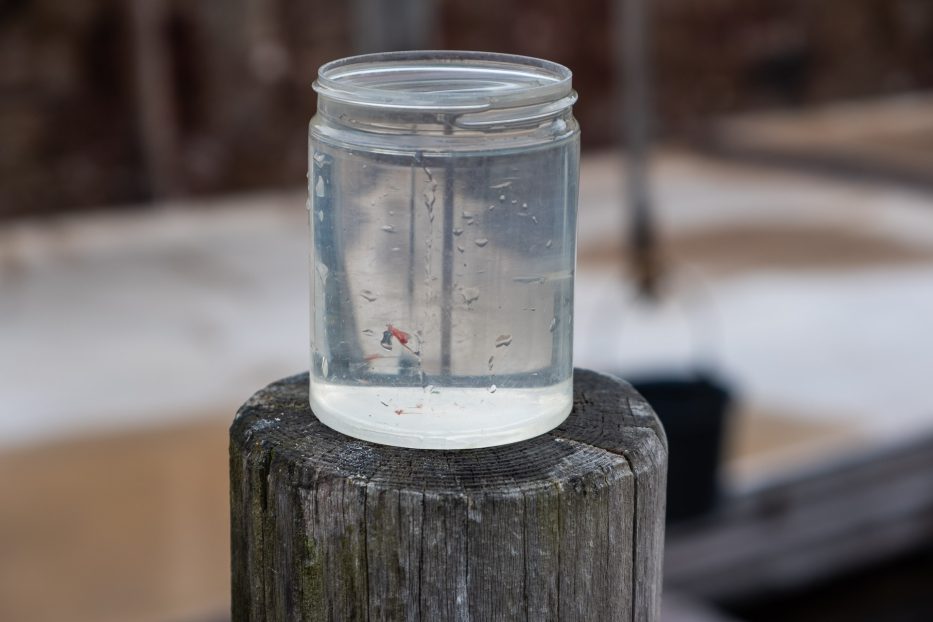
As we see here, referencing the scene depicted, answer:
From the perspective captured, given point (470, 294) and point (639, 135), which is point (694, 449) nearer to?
point (639, 135)

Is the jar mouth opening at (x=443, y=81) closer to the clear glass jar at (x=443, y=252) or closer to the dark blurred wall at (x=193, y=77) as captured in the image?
the clear glass jar at (x=443, y=252)

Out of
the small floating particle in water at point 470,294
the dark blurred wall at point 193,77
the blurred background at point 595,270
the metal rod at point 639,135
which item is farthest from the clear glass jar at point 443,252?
the dark blurred wall at point 193,77

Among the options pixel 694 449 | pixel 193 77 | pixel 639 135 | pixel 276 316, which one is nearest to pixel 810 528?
pixel 694 449

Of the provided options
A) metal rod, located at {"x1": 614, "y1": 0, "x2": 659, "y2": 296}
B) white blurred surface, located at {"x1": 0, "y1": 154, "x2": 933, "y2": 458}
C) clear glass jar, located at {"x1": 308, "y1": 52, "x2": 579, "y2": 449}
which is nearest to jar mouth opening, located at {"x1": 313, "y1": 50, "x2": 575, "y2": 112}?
clear glass jar, located at {"x1": 308, "y1": 52, "x2": 579, "y2": 449}

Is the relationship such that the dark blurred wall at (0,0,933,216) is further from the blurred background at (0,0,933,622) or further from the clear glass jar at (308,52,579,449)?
the clear glass jar at (308,52,579,449)

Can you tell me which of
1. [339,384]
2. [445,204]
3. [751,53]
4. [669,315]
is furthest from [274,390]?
[751,53]
